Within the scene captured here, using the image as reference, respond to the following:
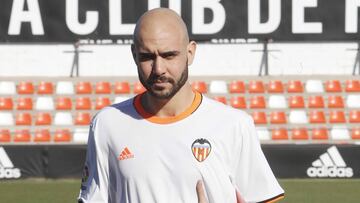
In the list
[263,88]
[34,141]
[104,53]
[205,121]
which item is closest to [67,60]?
[104,53]

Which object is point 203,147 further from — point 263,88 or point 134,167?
point 263,88

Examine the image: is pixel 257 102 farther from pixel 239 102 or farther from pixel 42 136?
pixel 42 136

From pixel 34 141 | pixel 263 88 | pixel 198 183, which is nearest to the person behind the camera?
pixel 198 183

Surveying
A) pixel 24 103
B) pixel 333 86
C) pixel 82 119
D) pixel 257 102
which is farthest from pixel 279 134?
pixel 24 103

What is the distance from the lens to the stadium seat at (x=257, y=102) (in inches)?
823

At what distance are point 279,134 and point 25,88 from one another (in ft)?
19.4

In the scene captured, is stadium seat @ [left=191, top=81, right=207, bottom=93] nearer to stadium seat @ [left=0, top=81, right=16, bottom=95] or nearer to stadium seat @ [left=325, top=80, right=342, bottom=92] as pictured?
stadium seat @ [left=325, top=80, right=342, bottom=92]

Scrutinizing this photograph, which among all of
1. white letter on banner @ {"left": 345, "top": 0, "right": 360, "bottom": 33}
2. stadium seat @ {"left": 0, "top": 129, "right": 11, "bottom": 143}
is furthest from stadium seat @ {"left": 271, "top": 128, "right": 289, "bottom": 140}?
stadium seat @ {"left": 0, "top": 129, "right": 11, "bottom": 143}

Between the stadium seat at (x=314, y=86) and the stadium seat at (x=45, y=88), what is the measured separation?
19.2 ft

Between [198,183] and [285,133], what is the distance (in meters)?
16.7

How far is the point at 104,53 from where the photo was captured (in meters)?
22.3

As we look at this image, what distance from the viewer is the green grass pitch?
49.2ft

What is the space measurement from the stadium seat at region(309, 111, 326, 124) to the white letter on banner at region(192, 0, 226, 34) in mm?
3049

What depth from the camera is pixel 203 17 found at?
2203 cm
